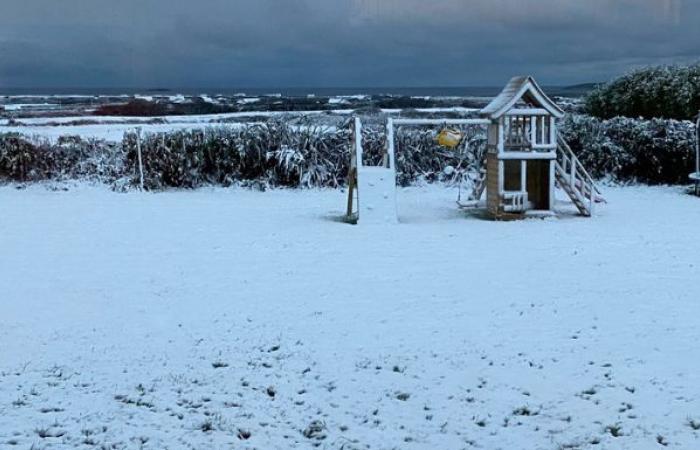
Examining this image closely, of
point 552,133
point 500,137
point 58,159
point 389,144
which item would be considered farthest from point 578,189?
point 58,159

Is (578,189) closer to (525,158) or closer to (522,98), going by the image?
(525,158)

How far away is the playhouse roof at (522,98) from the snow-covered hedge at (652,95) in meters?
6.63

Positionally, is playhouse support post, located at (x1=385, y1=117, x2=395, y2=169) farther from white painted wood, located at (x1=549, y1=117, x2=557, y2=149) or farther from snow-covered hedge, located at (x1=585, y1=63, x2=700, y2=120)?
snow-covered hedge, located at (x1=585, y1=63, x2=700, y2=120)

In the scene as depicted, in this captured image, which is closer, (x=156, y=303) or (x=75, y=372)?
(x=75, y=372)

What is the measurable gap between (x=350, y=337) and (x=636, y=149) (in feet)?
32.0

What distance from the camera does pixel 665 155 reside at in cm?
1311

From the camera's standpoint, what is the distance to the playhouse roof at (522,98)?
31.6 ft

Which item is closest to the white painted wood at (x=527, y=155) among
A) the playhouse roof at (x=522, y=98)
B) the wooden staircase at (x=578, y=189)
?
the wooden staircase at (x=578, y=189)

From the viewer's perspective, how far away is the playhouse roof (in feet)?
31.6

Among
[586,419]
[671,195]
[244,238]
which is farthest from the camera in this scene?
[671,195]

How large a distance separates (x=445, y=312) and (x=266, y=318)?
123 cm

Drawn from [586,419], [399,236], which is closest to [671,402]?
[586,419]

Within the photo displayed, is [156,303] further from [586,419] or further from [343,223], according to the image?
[343,223]

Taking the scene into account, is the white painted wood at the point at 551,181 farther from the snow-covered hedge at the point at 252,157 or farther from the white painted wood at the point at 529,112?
the snow-covered hedge at the point at 252,157
